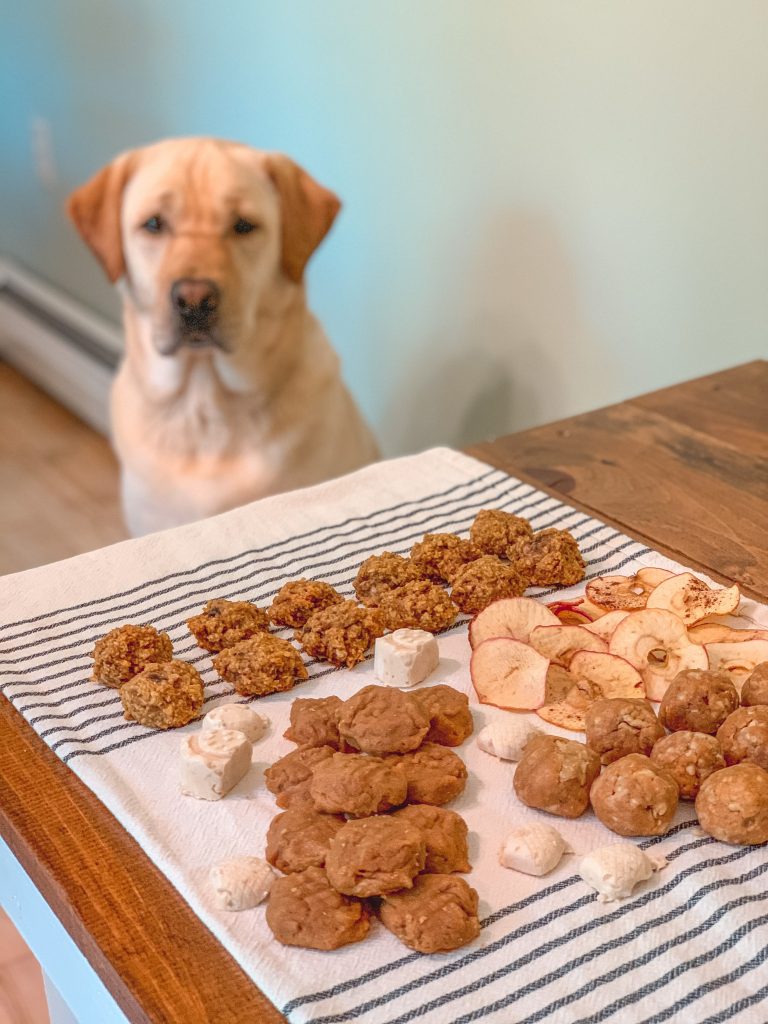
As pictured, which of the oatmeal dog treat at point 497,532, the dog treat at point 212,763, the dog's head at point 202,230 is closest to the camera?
the dog treat at point 212,763

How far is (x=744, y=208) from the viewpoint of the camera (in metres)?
1.36

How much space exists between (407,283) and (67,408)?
47.0 inches

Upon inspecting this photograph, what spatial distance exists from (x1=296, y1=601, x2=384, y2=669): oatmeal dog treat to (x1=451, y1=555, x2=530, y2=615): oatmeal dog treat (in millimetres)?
Answer: 70

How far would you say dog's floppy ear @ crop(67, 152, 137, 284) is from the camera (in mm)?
1402

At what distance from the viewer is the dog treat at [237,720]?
0.72m

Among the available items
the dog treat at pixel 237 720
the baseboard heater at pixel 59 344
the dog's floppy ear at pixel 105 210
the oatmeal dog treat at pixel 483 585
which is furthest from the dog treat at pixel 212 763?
the baseboard heater at pixel 59 344

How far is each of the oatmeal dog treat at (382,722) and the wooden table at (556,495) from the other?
0.45 feet

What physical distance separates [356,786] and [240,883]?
0.08 metres

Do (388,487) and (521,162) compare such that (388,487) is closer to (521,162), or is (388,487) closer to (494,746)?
(494,746)

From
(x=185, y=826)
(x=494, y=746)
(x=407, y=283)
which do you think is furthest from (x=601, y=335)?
(x=185, y=826)

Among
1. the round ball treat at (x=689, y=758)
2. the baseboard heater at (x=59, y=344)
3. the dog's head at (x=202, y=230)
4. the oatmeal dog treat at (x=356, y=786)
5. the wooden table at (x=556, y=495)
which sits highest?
the dog's head at (x=202, y=230)

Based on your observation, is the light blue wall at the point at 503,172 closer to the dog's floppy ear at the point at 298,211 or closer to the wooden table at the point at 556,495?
the wooden table at the point at 556,495

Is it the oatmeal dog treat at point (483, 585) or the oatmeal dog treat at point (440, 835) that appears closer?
the oatmeal dog treat at point (440, 835)

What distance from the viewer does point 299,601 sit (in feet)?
2.79
